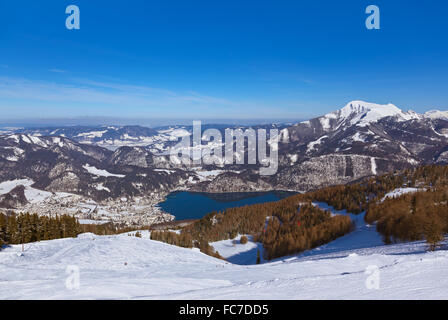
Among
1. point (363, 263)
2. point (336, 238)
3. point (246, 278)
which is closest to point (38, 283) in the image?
point (246, 278)

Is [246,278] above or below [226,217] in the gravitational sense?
above

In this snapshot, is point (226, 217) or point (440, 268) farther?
point (226, 217)

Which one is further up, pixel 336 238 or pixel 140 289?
pixel 140 289

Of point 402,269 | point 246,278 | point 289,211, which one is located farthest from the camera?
point 289,211

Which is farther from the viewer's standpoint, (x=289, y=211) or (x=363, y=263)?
(x=289, y=211)
